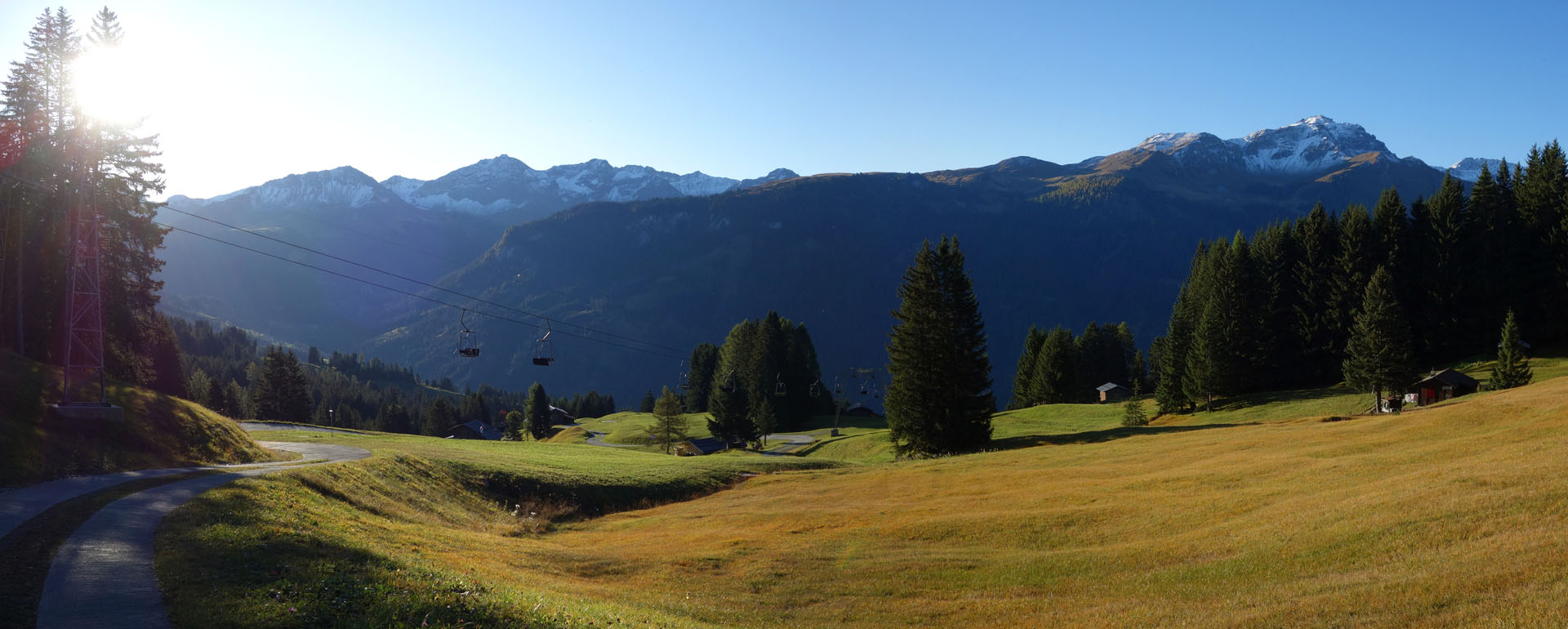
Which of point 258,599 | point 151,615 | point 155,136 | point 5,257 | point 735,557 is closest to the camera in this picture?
point 151,615

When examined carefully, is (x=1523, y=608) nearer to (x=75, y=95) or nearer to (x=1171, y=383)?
(x=75, y=95)

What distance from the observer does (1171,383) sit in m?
79.6

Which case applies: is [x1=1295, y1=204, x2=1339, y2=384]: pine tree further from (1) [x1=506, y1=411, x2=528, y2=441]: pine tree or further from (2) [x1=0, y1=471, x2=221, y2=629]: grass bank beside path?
(1) [x1=506, y1=411, x2=528, y2=441]: pine tree

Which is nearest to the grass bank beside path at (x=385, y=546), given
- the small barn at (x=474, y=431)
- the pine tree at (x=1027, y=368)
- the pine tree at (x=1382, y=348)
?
the pine tree at (x=1382, y=348)

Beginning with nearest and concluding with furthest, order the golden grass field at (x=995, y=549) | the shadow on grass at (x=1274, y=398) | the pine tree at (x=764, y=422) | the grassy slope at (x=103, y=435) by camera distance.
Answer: the golden grass field at (x=995, y=549) < the grassy slope at (x=103, y=435) < the shadow on grass at (x=1274, y=398) < the pine tree at (x=764, y=422)

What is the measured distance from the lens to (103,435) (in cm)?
3138

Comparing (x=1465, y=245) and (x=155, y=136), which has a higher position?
(x=155, y=136)

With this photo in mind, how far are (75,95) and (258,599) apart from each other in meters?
49.9

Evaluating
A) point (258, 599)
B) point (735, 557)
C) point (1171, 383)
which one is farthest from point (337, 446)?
point (1171, 383)

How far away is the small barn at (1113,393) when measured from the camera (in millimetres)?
112500

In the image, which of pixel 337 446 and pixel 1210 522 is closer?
pixel 1210 522

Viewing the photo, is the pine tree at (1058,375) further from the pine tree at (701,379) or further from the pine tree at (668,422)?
the pine tree at (701,379)

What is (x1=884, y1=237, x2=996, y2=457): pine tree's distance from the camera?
58719 millimetres

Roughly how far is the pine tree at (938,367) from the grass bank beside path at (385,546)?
2192 centimetres
